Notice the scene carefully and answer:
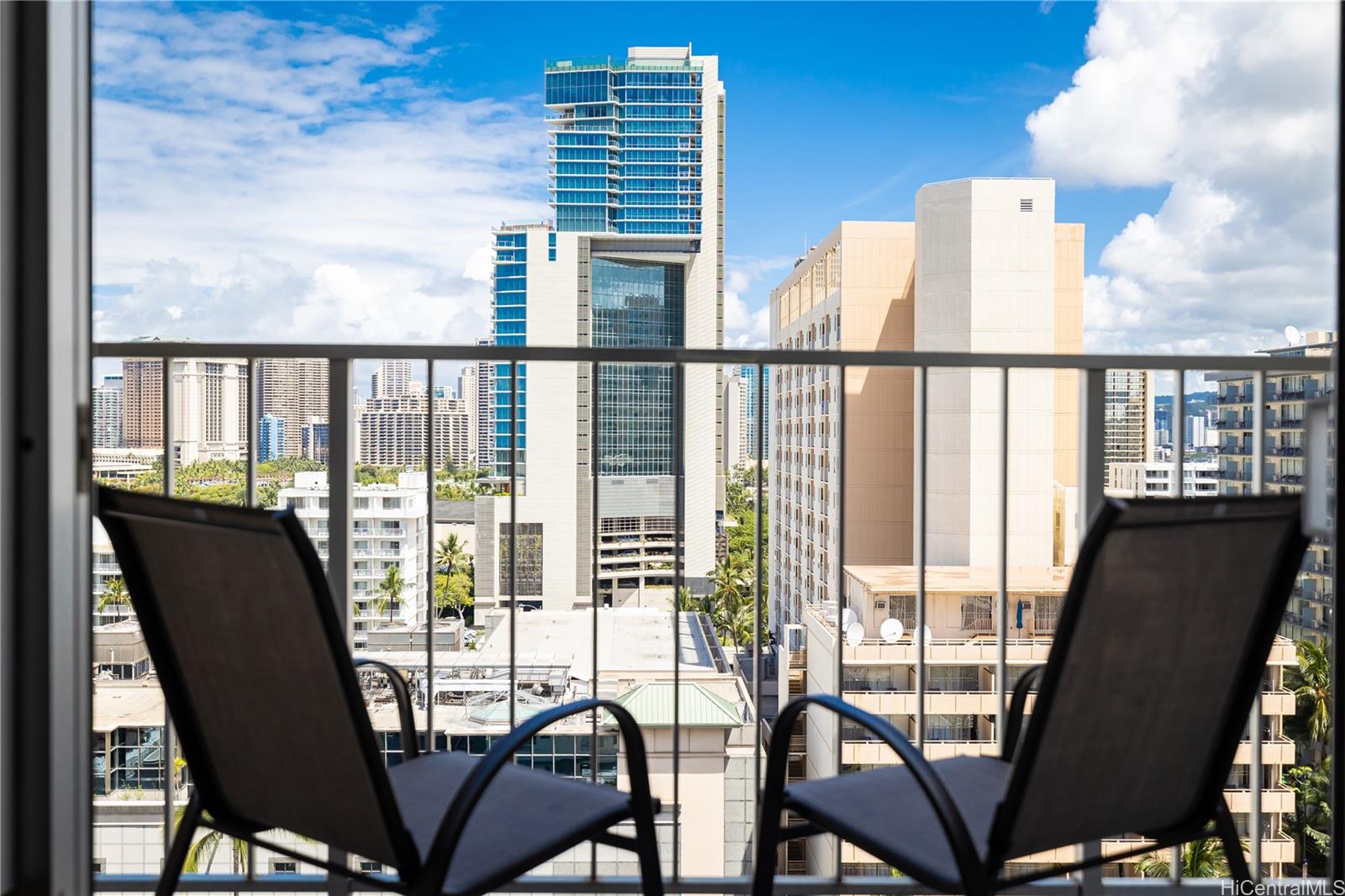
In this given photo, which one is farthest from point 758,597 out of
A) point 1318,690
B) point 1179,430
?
point 1318,690

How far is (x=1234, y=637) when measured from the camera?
45.0 inches

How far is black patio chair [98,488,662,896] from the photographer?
1.06m

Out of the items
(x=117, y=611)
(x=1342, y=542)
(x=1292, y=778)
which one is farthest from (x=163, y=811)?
(x=1292, y=778)

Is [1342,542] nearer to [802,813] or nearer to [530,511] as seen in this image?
[802,813]

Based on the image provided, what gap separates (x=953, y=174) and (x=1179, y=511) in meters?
38.9

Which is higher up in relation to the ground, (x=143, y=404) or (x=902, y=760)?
(x=143, y=404)

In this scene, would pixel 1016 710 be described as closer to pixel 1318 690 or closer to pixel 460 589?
pixel 1318 690

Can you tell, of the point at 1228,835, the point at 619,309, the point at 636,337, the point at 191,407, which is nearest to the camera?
the point at 1228,835

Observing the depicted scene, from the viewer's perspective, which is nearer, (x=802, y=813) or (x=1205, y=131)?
(x=802, y=813)

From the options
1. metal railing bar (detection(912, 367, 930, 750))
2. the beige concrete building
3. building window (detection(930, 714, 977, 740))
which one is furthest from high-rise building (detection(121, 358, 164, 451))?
building window (detection(930, 714, 977, 740))

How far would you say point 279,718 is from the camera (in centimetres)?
112

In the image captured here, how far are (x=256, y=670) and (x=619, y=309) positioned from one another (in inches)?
1407

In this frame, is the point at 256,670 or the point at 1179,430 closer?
the point at 256,670

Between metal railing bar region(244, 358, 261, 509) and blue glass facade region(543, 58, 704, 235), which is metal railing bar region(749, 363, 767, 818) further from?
blue glass facade region(543, 58, 704, 235)
